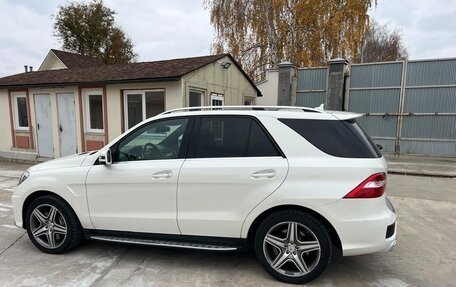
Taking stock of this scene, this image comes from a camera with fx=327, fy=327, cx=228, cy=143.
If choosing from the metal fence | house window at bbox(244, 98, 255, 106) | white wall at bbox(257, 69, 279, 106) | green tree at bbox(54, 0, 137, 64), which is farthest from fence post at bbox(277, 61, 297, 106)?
green tree at bbox(54, 0, 137, 64)

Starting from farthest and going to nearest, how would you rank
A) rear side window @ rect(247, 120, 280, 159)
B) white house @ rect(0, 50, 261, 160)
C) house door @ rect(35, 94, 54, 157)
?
house door @ rect(35, 94, 54, 157)
white house @ rect(0, 50, 261, 160)
rear side window @ rect(247, 120, 280, 159)

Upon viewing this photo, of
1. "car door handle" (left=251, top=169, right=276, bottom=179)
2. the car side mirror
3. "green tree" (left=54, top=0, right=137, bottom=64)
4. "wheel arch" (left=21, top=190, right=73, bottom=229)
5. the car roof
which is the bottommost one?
"wheel arch" (left=21, top=190, right=73, bottom=229)

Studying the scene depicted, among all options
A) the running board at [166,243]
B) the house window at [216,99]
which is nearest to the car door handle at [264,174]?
the running board at [166,243]

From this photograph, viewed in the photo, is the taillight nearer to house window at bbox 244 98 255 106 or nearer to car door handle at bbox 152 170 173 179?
car door handle at bbox 152 170 173 179

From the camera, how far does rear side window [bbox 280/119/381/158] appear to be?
311 centimetres

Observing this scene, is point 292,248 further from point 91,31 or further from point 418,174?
point 91,31

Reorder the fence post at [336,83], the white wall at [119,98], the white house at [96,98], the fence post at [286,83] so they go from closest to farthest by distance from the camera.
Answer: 1. the white wall at [119,98]
2. the white house at [96,98]
3. the fence post at [336,83]
4. the fence post at [286,83]

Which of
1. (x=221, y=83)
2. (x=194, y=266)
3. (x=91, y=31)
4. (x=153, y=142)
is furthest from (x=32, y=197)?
(x=91, y=31)

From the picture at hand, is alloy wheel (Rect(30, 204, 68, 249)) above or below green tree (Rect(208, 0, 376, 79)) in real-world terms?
below

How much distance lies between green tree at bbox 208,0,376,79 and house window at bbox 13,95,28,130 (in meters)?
11.3

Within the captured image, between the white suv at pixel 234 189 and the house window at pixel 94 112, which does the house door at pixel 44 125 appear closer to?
the house window at pixel 94 112

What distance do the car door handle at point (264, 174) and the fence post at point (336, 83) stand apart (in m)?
10.0

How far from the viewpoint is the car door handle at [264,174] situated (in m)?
3.15

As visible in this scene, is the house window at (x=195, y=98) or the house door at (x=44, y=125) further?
the house door at (x=44, y=125)
